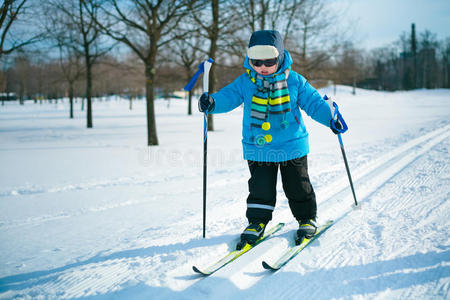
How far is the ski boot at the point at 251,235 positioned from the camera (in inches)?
95.0

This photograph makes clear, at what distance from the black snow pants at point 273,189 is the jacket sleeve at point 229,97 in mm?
603

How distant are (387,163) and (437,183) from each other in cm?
140

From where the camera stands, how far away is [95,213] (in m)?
3.54

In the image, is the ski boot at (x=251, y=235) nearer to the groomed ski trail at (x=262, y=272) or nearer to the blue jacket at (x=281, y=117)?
the groomed ski trail at (x=262, y=272)

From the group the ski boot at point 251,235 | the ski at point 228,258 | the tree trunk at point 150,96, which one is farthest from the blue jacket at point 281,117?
the tree trunk at point 150,96

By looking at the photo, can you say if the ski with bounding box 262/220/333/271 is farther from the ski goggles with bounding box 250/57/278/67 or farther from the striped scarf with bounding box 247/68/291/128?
the ski goggles with bounding box 250/57/278/67

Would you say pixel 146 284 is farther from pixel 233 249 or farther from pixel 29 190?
pixel 29 190

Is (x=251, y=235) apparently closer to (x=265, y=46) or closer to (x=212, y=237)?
(x=212, y=237)

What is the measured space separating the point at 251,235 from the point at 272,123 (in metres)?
1.00

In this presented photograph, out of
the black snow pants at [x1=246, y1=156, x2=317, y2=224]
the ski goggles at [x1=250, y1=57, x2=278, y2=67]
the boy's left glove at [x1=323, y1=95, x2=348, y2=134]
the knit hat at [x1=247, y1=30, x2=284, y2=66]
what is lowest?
the black snow pants at [x1=246, y1=156, x2=317, y2=224]

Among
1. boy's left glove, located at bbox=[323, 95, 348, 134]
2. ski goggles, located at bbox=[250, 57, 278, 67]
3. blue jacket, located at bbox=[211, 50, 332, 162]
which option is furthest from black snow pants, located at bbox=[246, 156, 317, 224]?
ski goggles, located at bbox=[250, 57, 278, 67]

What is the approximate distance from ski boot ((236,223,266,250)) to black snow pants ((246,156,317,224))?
2.4 inches

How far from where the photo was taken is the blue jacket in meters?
2.48

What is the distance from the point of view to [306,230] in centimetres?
251
